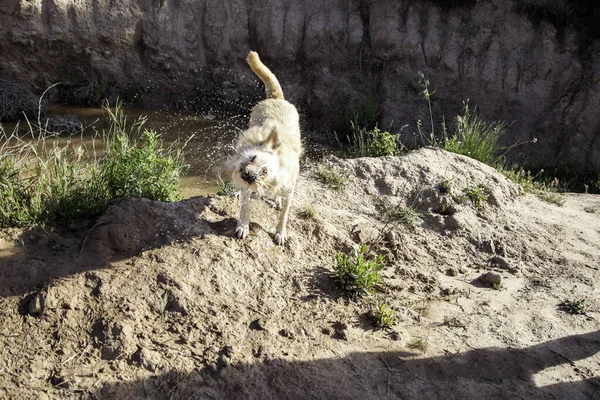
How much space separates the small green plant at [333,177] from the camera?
20.8 feet

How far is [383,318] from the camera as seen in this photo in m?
4.52

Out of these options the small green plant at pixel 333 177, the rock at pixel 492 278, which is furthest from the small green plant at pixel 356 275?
the small green plant at pixel 333 177

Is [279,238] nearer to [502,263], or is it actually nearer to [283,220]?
[283,220]

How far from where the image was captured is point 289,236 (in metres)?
5.10

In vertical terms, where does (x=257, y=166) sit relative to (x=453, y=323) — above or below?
above

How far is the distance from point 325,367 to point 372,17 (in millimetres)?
9410

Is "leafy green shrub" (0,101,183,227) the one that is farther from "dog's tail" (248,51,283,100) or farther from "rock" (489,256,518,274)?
"rock" (489,256,518,274)

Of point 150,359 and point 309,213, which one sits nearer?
point 150,359

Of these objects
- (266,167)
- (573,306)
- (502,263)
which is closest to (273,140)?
(266,167)

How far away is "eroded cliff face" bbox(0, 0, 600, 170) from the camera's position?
11148mm

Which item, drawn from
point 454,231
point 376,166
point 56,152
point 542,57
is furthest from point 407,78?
point 56,152

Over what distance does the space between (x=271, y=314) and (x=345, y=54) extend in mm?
8647

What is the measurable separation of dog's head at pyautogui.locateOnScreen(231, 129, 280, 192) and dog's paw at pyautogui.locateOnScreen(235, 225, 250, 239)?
0.45 metres

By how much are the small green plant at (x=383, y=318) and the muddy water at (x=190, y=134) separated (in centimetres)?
365
